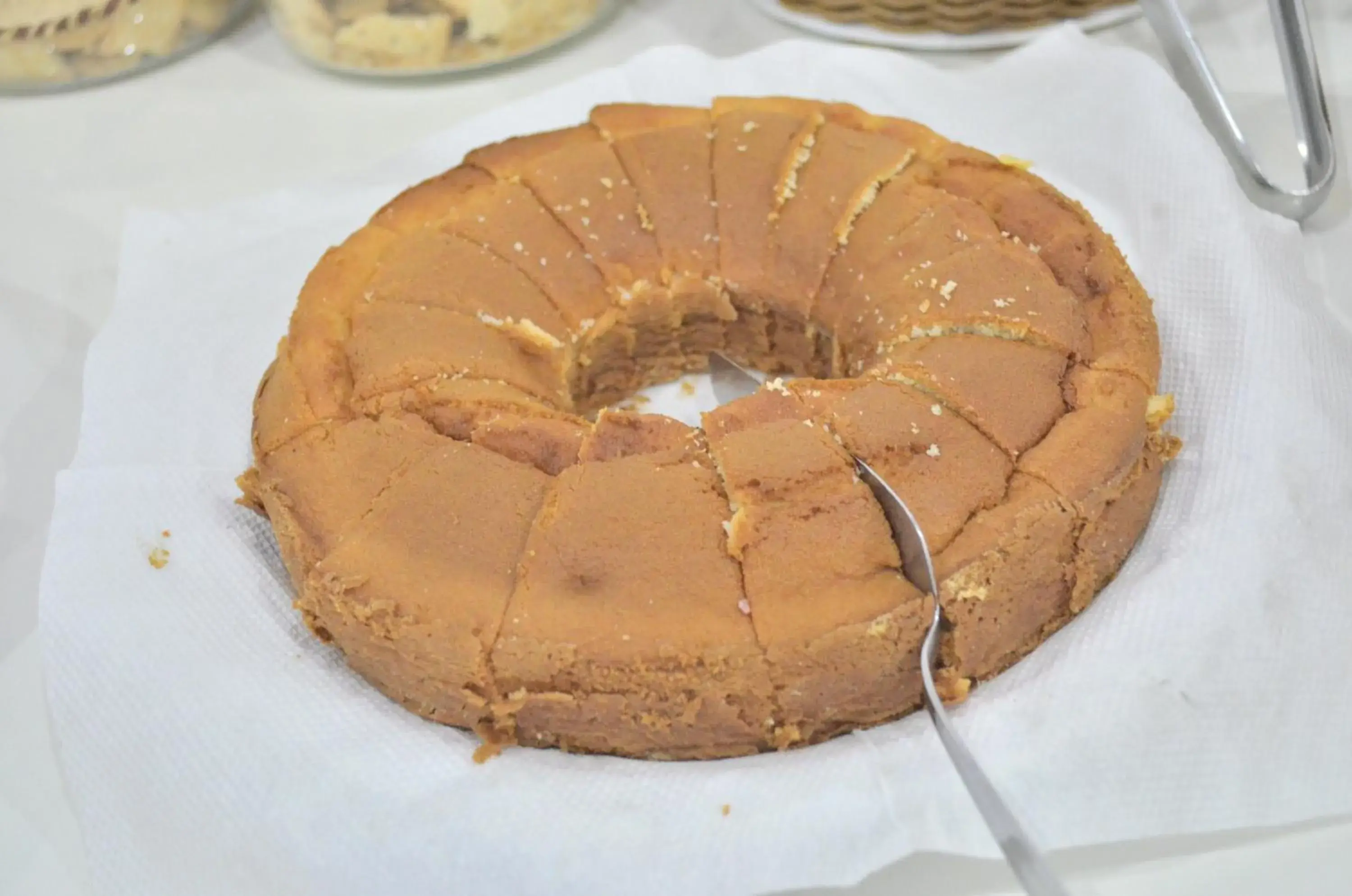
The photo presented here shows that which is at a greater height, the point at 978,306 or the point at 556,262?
the point at 978,306

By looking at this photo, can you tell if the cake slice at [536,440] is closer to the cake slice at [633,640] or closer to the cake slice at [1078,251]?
the cake slice at [633,640]

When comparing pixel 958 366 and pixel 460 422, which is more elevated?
pixel 958 366

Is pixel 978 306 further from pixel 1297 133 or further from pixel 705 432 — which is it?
pixel 1297 133

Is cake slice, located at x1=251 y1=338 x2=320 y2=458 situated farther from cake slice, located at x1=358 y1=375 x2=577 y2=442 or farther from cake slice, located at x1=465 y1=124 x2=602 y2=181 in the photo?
cake slice, located at x1=465 y1=124 x2=602 y2=181

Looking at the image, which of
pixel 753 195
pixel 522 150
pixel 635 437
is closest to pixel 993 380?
pixel 635 437

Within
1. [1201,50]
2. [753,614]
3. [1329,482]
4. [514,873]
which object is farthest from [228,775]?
[1201,50]

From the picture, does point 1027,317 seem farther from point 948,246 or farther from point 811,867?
point 811,867

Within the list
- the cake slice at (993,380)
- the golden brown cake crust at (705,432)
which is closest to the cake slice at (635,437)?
the golden brown cake crust at (705,432)
